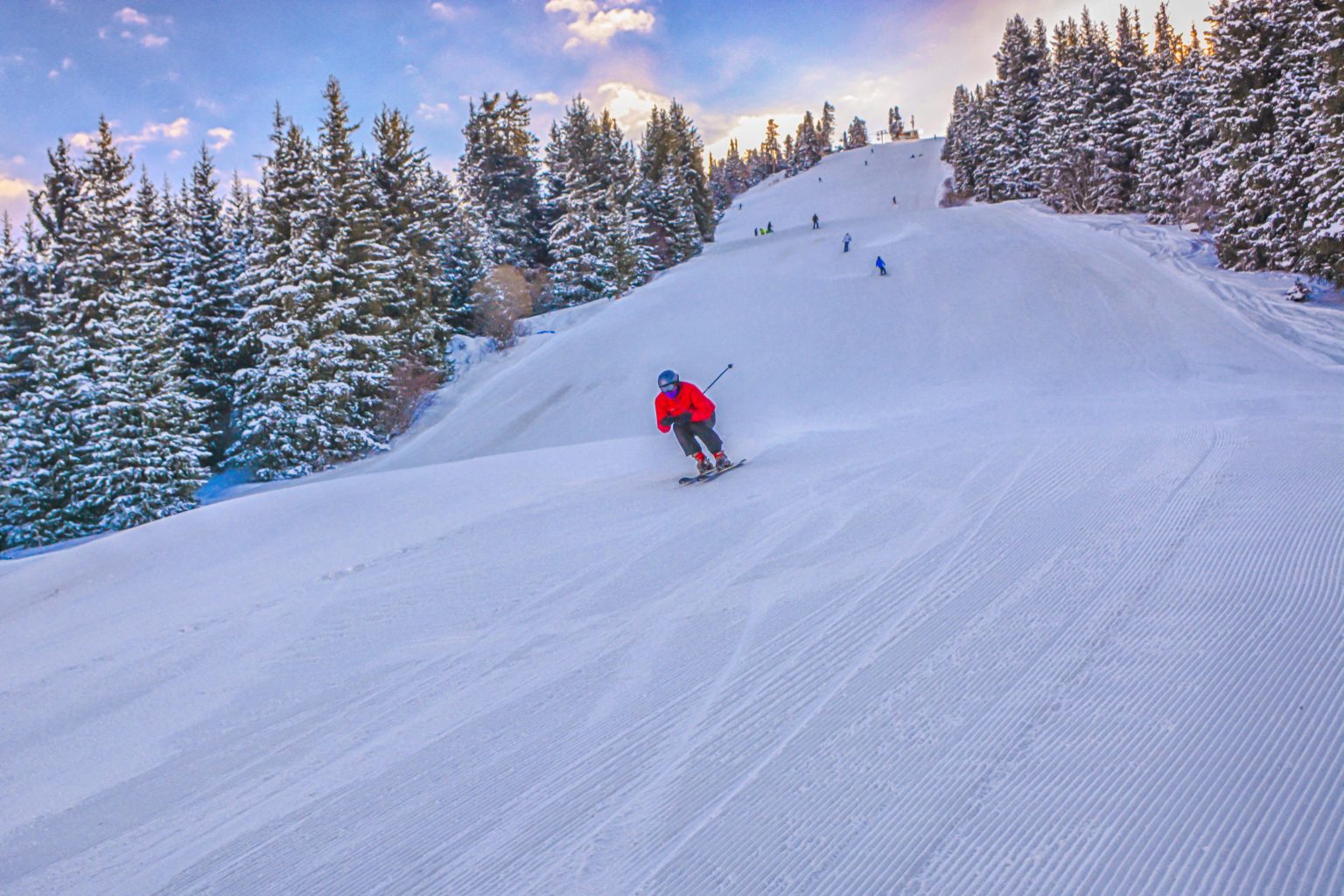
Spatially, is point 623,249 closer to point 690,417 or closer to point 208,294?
point 208,294

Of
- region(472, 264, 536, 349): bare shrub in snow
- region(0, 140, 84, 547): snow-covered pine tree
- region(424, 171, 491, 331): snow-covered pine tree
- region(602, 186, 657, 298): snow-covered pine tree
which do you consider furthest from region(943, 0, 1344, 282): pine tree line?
region(0, 140, 84, 547): snow-covered pine tree

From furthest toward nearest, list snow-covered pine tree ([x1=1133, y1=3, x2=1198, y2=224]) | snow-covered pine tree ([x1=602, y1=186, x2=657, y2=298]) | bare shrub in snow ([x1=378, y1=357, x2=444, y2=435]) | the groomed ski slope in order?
snow-covered pine tree ([x1=602, y1=186, x2=657, y2=298])
snow-covered pine tree ([x1=1133, y1=3, x2=1198, y2=224])
bare shrub in snow ([x1=378, y1=357, x2=444, y2=435])
the groomed ski slope

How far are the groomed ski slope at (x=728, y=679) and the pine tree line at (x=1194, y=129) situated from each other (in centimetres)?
1398

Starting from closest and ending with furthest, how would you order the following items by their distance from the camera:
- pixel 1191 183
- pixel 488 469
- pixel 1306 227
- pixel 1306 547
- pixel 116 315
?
pixel 1306 547 → pixel 488 469 → pixel 1306 227 → pixel 116 315 → pixel 1191 183

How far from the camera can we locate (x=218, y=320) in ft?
84.0

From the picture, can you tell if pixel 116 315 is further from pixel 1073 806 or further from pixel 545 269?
pixel 1073 806

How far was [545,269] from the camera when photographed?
36844 mm

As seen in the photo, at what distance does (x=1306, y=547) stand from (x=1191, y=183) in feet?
94.2

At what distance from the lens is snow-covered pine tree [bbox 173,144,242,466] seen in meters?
25.3

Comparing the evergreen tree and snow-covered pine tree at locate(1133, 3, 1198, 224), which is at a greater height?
the evergreen tree

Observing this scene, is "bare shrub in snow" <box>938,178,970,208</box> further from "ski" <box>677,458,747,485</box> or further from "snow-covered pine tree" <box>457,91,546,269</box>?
"ski" <box>677,458,747,485</box>

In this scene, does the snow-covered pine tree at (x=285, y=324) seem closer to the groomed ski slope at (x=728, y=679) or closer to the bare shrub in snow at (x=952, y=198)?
the groomed ski slope at (x=728, y=679)

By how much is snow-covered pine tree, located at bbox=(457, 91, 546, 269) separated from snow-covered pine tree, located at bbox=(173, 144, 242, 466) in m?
11.8

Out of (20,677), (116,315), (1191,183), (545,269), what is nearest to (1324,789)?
(20,677)
